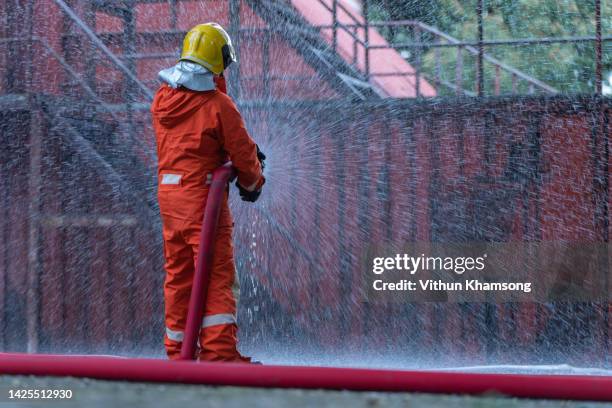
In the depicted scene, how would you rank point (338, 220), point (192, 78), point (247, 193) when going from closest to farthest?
point (192, 78) < point (247, 193) < point (338, 220)

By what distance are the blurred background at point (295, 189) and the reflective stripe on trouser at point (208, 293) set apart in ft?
9.50

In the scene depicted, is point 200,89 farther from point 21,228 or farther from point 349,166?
point 21,228

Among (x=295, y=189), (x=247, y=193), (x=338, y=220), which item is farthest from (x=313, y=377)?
(x=295, y=189)

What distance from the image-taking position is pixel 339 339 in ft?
23.7

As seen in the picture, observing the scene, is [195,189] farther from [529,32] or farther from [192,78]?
[529,32]

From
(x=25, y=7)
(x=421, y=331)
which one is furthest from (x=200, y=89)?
(x=25, y=7)

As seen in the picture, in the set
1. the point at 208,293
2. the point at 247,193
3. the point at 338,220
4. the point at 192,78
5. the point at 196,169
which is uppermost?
the point at 192,78

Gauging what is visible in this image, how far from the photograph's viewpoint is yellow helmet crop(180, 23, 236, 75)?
4473 millimetres

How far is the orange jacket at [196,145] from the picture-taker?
173 inches

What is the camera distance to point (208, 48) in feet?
14.7

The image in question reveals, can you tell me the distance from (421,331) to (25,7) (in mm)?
4465

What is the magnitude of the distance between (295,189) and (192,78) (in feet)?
10.2

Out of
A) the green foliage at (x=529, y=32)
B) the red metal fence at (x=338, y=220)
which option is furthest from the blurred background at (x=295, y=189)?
the green foliage at (x=529, y=32)

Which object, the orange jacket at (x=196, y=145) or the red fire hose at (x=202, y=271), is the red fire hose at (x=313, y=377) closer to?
the red fire hose at (x=202, y=271)
